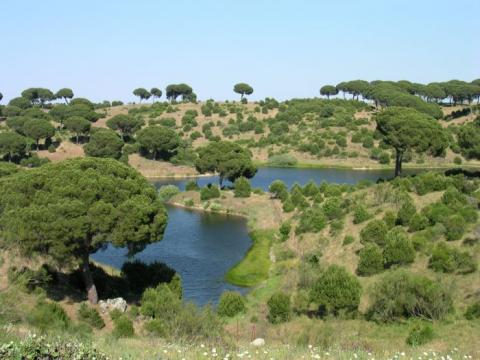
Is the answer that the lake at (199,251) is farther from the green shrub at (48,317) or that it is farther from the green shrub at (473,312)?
the green shrub at (473,312)

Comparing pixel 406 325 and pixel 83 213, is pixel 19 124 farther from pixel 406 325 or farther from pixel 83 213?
pixel 406 325

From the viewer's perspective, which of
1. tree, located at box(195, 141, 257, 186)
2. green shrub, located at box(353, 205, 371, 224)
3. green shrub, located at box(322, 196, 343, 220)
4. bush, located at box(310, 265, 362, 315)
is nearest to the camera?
bush, located at box(310, 265, 362, 315)

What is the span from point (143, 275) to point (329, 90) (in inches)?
5565

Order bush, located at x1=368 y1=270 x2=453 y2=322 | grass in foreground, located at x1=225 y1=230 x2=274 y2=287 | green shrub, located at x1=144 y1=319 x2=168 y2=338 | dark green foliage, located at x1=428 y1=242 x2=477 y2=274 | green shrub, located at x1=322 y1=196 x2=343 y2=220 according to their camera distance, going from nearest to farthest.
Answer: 1. green shrub, located at x1=144 y1=319 x2=168 y2=338
2. bush, located at x1=368 y1=270 x2=453 y2=322
3. dark green foliage, located at x1=428 y1=242 x2=477 y2=274
4. grass in foreground, located at x1=225 y1=230 x2=274 y2=287
5. green shrub, located at x1=322 y1=196 x2=343 y2=220

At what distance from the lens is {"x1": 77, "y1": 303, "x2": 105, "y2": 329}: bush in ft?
81.3

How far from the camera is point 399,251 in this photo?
3080cm

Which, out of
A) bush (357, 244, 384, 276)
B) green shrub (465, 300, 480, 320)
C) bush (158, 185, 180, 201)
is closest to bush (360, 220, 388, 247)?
bush (357, 244, 384, 276)

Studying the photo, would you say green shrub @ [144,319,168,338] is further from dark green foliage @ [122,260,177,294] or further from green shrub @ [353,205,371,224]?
green shrub @ [353,205,371,224]

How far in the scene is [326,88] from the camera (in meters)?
164

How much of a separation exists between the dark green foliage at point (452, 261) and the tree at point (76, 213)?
16.1 metres

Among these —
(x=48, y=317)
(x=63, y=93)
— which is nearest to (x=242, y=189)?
(x=48, y=317)

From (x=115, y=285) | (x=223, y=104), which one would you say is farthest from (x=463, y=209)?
(x=223, y=104)

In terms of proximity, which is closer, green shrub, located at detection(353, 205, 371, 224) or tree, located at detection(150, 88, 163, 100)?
green shrub, located at detection(353, 205, 371, 224)

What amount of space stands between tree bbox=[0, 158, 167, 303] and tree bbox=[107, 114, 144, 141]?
79.0 m
